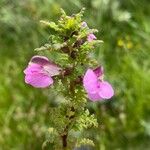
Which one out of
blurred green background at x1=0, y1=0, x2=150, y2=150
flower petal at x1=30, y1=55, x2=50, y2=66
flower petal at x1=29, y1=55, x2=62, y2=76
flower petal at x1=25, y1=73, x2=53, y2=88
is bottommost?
flower petal at x1=25, y1=73, x2=53, y2=88

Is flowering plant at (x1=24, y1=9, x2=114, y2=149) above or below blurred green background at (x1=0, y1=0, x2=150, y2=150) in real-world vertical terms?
below

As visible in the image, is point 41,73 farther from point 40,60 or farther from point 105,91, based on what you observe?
point 105,91

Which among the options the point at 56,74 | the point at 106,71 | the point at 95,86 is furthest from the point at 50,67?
the point at 106,71

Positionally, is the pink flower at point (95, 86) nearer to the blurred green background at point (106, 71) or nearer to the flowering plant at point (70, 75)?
the flowering plant at point (70, 75)

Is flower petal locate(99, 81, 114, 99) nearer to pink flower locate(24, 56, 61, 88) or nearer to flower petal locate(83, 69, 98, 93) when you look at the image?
flower petal locate(83, 69, 98, 93)

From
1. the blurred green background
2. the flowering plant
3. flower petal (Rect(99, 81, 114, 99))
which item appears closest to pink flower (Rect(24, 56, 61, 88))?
the flowering plant

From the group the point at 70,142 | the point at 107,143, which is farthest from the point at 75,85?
the point at 107,143

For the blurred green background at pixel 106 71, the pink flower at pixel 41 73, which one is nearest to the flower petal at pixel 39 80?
the pink flower at pixel 41 73

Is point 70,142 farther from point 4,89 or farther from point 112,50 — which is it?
point 112,50
